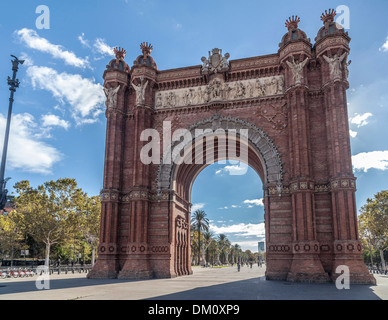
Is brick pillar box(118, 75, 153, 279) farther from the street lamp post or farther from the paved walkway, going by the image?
the street lamp post

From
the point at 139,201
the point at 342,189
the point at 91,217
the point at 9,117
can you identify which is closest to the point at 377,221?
the point at 342,189

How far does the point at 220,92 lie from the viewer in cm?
2612

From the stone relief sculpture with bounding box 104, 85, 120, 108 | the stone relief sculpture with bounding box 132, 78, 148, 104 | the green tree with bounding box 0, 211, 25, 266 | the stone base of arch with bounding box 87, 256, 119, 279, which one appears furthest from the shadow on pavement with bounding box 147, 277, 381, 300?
the green tree with bounding box 0, 211, 25, 266

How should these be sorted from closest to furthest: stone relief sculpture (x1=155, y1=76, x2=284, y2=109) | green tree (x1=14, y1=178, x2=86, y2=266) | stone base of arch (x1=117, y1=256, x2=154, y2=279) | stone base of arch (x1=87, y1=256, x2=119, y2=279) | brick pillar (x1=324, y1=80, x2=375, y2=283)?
brick pillar (x1=324, y1=80, x2=375, y2=283)
stone base of arch (x1=117, y1=256, x2=154, y2=279)
stone base of arch (x1=87, y1=256, x2=119, y2=279)
stone relief sculpture (x1=155, y1=76, x2=284, y2=109)
green tree (x1=14, y1=178, x2=86, y2=266)

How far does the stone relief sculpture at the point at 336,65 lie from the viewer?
897 inches

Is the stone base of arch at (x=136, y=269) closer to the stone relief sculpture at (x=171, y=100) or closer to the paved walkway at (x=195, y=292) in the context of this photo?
the paved walkway at (x=195, y=292)

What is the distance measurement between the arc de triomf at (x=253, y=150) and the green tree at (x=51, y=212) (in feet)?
53.7

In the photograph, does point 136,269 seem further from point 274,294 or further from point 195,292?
point 274,294

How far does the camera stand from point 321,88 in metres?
23.9

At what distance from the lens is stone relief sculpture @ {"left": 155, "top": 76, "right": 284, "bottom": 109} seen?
83.0 ft

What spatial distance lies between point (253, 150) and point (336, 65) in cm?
849

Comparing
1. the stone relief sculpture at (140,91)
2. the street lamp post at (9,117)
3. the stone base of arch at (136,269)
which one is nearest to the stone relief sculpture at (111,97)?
the stone relief sculpture at (140,91)

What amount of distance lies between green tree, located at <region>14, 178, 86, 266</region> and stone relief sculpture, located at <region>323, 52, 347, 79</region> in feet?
103
